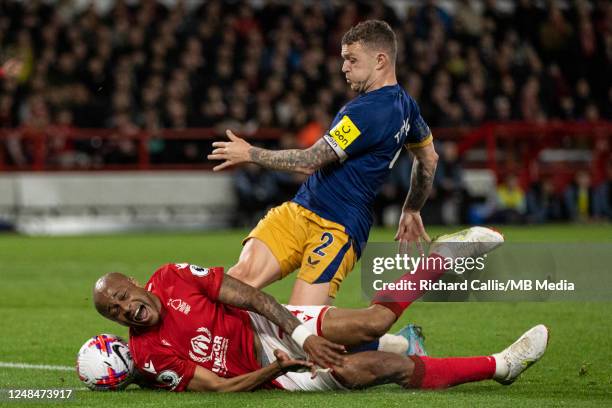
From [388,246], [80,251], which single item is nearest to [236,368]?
[388,246]

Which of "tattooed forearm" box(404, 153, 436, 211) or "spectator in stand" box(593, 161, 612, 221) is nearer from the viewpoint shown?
"tattooed forearm" box(404, 153, 436, 211)

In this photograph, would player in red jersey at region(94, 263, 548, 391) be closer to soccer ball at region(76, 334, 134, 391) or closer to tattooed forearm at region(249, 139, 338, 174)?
soccer ball at region(76, 334, 134, 391)

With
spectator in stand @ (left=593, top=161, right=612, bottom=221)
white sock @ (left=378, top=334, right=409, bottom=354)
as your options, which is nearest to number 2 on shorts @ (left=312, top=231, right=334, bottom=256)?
white sock @ (left=378, top=334, right=409, bottom=354)

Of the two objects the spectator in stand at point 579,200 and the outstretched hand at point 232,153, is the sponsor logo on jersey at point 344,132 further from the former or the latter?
the spectator in stand at point 579,200

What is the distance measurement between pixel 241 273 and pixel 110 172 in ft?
49.4

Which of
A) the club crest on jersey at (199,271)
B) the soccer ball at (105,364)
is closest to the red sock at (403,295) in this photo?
the club crest on jersey at (199,271)

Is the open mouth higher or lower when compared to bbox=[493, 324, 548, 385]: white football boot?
higher

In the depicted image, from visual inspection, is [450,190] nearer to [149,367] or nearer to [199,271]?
[199,271]

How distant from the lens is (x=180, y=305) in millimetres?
7285

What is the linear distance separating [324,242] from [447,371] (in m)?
1.22

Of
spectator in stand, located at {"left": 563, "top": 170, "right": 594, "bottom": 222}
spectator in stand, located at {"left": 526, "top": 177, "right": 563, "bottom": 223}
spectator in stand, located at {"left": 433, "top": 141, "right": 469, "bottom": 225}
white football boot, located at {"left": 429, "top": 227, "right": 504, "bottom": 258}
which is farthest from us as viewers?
spectator in stand, located at {"left": 563, "top": 170, "right": 594, "bottom": 222}

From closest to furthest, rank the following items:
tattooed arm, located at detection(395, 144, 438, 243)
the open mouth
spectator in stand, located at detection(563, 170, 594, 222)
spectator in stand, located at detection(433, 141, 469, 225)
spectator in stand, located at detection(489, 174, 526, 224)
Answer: the open mouth < tattooed arm, located at detection(395, 144, 438, 243) < spectator in stand, located at detection(433, 141, 469, 225) < spectator in stand, located at detection(489, 174, 526, 224) < spectator in stand, located at detection(563, 170, 594, 222)

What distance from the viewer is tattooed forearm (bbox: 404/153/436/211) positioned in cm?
860

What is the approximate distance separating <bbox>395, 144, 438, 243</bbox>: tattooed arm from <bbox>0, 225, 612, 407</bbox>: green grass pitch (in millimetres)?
928
